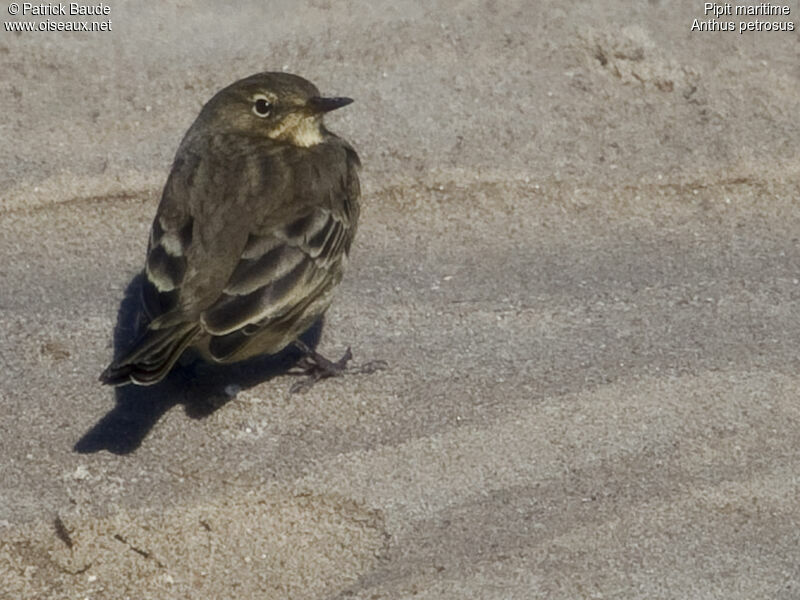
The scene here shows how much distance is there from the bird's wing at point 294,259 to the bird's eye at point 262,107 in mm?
314

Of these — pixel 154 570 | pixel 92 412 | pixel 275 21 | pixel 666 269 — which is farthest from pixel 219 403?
pixel 275 21

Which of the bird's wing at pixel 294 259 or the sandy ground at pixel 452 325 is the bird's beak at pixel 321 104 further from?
the sandy ground at pixel 452 325

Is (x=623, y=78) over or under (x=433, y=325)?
over

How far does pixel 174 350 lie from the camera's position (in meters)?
5.50

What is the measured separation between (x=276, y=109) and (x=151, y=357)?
5.32 ft

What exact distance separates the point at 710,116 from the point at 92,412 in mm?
3726

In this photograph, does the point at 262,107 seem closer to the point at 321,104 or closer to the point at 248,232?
the point at 321,104

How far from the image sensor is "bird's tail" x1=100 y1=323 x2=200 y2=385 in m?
5.29

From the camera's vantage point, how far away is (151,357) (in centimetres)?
539

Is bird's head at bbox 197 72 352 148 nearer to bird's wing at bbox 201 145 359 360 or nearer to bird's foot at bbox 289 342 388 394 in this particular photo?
bird's wing at bbox 201 145 359 360

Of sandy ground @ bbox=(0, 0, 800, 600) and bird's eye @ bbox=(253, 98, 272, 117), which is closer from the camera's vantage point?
sandy ground @ bbox=(0, 0, 800, 600)

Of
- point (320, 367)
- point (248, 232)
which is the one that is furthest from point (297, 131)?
point (320, 367)

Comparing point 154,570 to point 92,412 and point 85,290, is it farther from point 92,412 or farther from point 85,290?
point 85,290

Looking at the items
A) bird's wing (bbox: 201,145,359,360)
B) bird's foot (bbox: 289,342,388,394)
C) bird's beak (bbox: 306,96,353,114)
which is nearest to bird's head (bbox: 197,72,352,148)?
bird's beak (bbox: 306,96,353,114)
